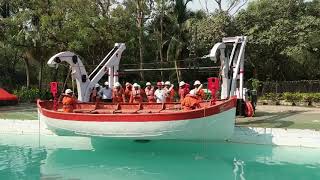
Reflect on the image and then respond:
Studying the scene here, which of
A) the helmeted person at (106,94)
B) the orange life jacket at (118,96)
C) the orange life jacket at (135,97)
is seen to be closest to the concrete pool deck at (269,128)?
the helmeted person at (106,94)

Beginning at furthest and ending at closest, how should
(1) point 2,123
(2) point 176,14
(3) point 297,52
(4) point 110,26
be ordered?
(2) point 176,14, (4) point 110,26, (3) point 297,52, (1) point 2,123

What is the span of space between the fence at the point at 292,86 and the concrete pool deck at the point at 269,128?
746 cm

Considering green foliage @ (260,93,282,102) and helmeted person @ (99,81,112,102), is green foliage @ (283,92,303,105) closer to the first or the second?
green foliage @ (260,93,282,102)

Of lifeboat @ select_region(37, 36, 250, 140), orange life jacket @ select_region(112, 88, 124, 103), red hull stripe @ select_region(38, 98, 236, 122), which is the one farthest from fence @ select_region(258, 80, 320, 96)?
red hull stripe @ select_region(38, 98, 236, 122)

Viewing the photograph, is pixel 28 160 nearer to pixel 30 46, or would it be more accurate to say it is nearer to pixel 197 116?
pixel 197 116

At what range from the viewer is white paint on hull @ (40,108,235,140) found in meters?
14.7

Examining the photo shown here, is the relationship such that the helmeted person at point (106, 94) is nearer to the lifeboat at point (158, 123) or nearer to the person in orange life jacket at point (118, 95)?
the person in orange life jacket at point (118, 95)

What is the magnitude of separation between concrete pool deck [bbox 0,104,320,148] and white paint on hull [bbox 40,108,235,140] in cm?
137

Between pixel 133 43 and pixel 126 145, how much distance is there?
17.2 m

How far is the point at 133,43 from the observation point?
33.9 metres

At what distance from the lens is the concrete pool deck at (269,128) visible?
15.6 meters

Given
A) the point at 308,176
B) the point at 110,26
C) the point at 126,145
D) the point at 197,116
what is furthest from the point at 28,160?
the point at 110,26

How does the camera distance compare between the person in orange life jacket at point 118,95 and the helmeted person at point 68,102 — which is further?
the person in orange life jacket at point 118,95

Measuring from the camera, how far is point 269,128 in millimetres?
16203
